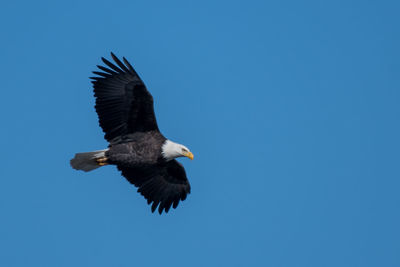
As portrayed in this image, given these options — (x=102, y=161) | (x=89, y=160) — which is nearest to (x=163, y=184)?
(x=102, y=161)

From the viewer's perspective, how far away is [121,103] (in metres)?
13.5

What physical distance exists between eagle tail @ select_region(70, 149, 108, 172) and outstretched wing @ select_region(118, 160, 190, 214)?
1081 mm

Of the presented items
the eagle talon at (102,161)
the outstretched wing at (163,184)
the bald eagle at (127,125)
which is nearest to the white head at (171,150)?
the bald eagle at (127,125)

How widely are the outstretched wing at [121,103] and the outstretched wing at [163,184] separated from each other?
1334 millimetres

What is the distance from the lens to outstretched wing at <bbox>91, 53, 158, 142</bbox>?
529 inches

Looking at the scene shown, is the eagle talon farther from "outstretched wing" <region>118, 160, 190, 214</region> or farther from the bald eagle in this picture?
"outstretched wing" <region>118, 160, 190, 214</region>

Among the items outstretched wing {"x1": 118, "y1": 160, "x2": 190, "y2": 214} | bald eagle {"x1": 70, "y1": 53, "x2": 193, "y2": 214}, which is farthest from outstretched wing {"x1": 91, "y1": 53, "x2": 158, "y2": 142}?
outstretched wing {"x1": 118, "y1": 160, "x2": 190, "y2": 214}

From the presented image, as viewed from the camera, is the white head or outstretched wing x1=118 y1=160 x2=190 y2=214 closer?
the white head

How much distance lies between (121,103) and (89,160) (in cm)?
133

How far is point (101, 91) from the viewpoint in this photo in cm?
1353

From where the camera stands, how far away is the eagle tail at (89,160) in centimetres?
1370

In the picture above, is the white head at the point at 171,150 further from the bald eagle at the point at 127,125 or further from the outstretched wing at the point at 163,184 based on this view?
the outstretched wing at the point at 163,184

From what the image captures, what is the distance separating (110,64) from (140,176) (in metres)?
2.57

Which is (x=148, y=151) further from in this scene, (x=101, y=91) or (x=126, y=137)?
(x=101, y=91)
